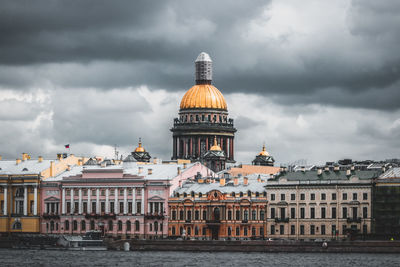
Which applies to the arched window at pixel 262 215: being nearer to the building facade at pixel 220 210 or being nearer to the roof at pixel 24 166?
the building facade at pixel 220 210

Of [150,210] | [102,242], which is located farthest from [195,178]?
[102,242]

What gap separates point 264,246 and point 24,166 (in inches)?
1369

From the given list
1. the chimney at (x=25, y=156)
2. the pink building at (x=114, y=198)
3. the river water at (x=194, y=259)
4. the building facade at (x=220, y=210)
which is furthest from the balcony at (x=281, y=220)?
the chimney at (x=25, y=156)

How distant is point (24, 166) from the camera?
409 ft

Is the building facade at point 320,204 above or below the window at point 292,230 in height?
above

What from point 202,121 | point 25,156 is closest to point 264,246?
point 25,156

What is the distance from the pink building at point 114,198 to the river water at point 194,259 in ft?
42.2

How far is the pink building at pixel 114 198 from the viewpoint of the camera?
372ft

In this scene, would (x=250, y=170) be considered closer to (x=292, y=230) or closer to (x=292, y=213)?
(x=292, y=213)

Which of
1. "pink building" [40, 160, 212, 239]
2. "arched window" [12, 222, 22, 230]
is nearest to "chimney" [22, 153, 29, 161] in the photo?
"pink building" [40, 160, 212, 239]

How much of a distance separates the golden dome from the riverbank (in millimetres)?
36700

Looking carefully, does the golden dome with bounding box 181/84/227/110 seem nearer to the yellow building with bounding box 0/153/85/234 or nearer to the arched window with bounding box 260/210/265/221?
the yellow building with bounding box 0/153/85/234

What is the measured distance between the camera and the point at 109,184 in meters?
116

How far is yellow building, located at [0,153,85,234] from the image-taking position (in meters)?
120
